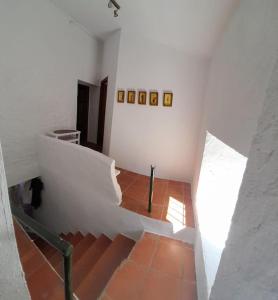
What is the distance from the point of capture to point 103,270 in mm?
1744

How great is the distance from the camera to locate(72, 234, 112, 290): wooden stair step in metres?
1.88

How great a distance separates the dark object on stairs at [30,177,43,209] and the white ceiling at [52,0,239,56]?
2.99 m

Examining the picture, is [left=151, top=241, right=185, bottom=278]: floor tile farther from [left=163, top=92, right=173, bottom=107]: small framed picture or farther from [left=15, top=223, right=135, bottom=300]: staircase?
[left=163, top=92, right=173, bottom=107]: small framed picture

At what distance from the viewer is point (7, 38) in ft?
7.75

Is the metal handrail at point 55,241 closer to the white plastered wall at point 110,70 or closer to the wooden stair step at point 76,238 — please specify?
the wooden stair step at point 76,238

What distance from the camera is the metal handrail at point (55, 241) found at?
708mm

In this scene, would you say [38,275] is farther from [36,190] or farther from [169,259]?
[36,190]

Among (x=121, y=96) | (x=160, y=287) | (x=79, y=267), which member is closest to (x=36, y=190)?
(x=79, y=267)

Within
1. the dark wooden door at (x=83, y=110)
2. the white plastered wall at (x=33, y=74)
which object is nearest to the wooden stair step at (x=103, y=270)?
the white plastered wall at (x=33, y=74)

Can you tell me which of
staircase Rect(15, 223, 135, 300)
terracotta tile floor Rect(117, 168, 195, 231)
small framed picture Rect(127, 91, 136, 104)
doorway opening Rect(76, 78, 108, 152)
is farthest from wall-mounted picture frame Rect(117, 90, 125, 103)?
staircase Rect(15, 223, 135, 300)

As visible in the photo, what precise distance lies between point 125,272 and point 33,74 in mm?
2972

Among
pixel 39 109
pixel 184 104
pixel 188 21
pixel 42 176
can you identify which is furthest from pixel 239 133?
pixel 42 176

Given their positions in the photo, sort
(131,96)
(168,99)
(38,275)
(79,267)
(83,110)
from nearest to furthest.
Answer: (38,275), (79,267), (168,99), (131,96), (83,110)

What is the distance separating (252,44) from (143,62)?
89.4 inches
